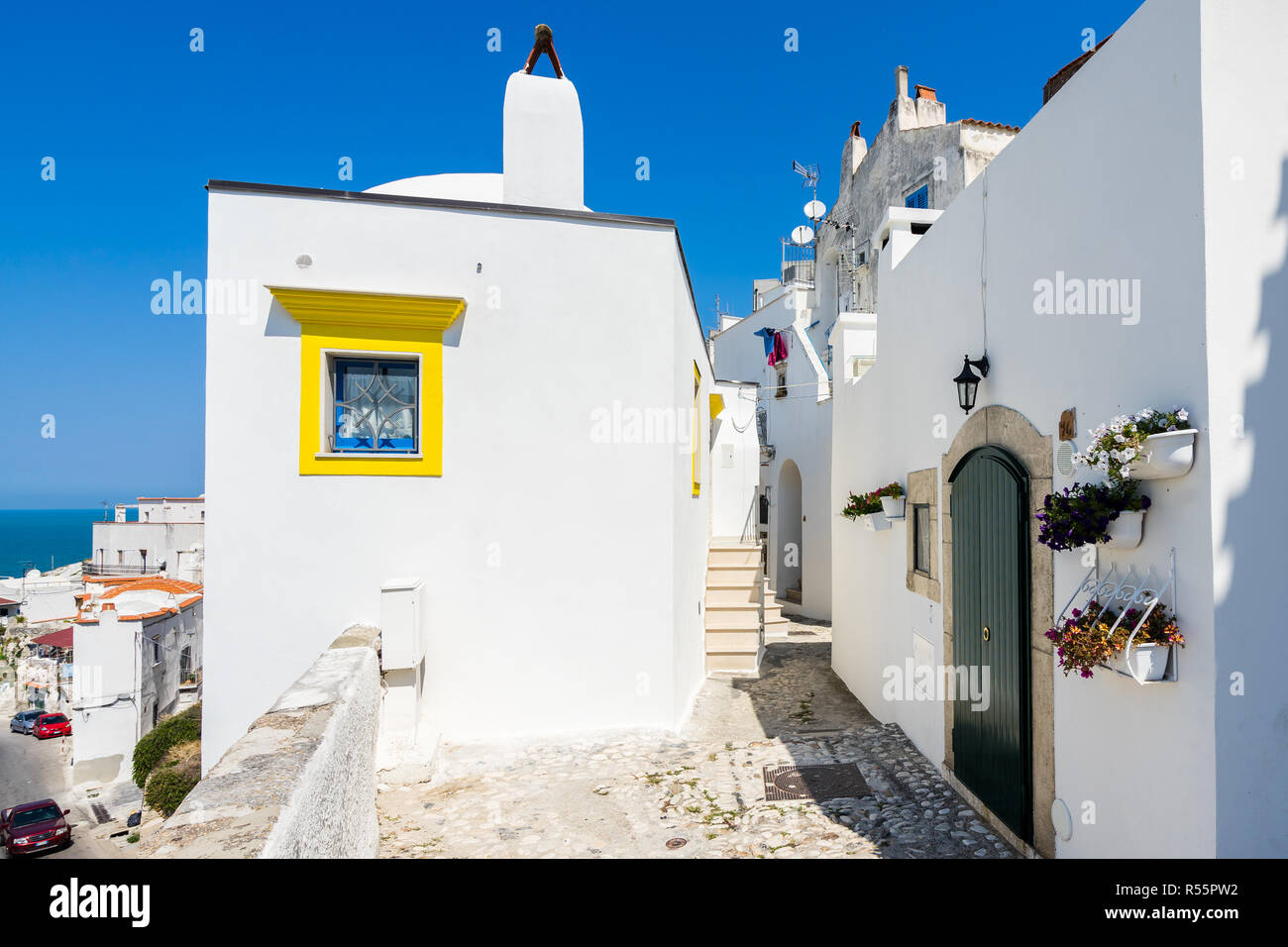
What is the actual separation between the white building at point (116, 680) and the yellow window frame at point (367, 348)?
787 inches

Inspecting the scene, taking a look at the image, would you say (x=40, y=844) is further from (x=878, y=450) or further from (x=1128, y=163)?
(x=1128, y=163)

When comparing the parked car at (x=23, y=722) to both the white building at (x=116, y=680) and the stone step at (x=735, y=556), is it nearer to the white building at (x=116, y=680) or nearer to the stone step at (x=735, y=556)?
the white building at (x=116, y=680)

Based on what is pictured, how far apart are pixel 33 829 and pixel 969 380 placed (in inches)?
818

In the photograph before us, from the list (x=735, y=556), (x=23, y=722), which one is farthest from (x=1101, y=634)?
(x=23, y=722)

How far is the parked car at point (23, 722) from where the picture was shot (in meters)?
24.4

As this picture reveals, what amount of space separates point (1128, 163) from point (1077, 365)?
97 cm

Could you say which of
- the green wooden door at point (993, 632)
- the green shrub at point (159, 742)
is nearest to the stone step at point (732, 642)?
the green wooden door at point (993, 632)

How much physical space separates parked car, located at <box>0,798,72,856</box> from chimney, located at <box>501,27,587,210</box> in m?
18.2

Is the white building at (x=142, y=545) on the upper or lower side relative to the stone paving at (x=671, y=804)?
lower

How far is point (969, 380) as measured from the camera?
434 centimetres

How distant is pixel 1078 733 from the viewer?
128 inches

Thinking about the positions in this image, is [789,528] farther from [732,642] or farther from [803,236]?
[803,236]

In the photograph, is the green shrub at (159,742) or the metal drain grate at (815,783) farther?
the green shrub at (159,742)
